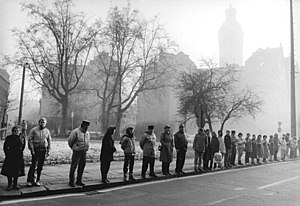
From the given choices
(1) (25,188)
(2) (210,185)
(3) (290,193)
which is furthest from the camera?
(2) (210,185)

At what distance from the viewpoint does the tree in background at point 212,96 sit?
21234 millimetres

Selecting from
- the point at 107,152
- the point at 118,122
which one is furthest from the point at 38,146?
the point at 118,122

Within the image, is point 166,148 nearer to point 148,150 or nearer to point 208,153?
point 148,150

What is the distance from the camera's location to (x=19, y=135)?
23.9 ft

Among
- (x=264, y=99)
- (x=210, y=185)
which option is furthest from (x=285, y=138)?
(x=210, y=185)

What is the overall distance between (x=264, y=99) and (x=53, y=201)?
23.9m

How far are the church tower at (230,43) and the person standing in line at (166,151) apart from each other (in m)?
4.42

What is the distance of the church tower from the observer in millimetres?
13461

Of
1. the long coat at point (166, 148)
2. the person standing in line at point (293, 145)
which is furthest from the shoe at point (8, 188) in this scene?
the person standing in line at point (293, 145)

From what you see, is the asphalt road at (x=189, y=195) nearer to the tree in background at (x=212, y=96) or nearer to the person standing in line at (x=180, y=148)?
the person standing in line at (x=180, y=148)

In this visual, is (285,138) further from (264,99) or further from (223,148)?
(223,148)

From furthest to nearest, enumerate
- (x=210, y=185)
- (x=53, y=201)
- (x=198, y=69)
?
(x=198, y=69) < (x=210, y=185) < (x=53, y=201)

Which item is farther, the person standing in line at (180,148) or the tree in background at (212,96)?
the tree in background at (212,96)

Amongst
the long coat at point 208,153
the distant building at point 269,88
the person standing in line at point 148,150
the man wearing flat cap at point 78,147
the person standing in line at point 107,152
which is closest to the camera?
the man wearing flat cap at point 78,147
